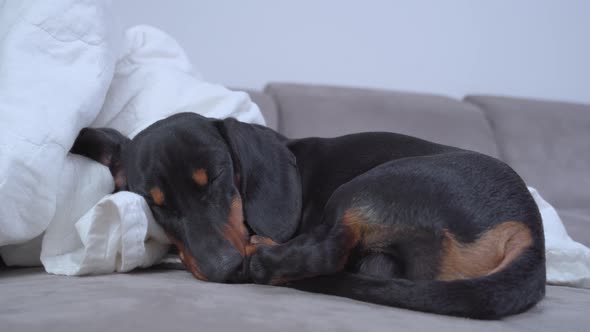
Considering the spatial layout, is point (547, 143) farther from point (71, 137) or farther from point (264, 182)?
point (71, 137)

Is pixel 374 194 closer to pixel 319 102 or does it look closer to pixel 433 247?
pixel 433 247

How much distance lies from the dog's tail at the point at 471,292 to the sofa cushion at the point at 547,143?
64.9 inches

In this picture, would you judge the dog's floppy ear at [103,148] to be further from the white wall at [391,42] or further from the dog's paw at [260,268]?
the white wall at [391,42]

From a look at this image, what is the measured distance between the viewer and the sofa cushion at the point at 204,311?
823 mm

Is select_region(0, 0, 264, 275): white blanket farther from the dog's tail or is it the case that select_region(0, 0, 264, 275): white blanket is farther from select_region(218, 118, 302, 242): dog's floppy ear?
the dog's tail

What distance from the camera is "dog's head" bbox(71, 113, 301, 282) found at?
1272mm

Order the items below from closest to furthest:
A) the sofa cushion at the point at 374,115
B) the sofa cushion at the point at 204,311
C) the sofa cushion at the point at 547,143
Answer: the sofa cushion at the point at 204,311, the sofa cushion at the point at 374,115, the sofa cushion at the point at 547,143

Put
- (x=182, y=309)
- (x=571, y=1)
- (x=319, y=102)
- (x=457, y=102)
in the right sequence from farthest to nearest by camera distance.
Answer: (x=571, y=1) < (x=457, y=102) < (x=319, y=102) < (x=182, y=309)

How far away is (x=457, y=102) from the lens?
9.17 feet

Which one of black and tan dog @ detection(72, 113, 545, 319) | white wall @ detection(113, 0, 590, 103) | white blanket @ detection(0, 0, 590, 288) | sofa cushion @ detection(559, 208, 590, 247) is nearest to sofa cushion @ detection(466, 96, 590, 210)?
sofa cushion @ detection(559, 208, 590, 247)

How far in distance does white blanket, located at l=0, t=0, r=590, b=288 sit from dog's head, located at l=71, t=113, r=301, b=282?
0.18ft

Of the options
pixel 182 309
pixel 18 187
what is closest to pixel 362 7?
pixel 18 187

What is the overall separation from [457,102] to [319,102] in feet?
2.28

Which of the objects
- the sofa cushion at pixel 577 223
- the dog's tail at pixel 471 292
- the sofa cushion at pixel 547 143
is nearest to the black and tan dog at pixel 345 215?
the dog's tail at pixel 471 292
